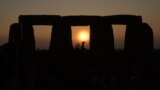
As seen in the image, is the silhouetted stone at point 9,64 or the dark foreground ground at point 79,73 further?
the dark foreground ground at point 79,73

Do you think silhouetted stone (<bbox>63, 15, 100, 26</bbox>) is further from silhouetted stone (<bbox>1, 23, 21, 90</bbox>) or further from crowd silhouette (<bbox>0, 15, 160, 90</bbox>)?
silhouetted stone (<bbox>1, 23, 21, 90</bbox>)

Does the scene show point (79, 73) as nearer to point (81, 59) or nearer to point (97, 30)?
point (81, 59)

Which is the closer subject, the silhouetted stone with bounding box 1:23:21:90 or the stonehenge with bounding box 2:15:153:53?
the silhouetted stone with bounding box 1:23:21:90

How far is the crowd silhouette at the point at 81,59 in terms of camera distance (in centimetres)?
1491

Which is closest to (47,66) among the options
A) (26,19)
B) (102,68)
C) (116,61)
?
(102,68)

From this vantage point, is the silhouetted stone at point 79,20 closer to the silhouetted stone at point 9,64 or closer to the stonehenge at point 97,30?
the stonehenge at point 97,30

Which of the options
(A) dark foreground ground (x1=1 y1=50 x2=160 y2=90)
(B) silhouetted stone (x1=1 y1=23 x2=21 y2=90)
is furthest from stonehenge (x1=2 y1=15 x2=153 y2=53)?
(B) silhouetted stone (x1=1 y1=23 x2=21 y2=90)

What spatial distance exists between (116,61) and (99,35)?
4593 millimetres

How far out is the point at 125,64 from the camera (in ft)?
87.2

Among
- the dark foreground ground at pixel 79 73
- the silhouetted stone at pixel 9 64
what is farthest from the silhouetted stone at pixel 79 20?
the silhouetted stone at pixel 9 64

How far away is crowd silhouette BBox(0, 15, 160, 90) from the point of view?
48.9 feet

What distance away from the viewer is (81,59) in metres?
23.3

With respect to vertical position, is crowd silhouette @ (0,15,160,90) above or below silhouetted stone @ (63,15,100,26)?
below

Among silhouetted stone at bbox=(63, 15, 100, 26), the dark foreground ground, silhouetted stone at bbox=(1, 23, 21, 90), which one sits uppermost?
silhouetted stone at bbox=(63, 15, 100, 26)
